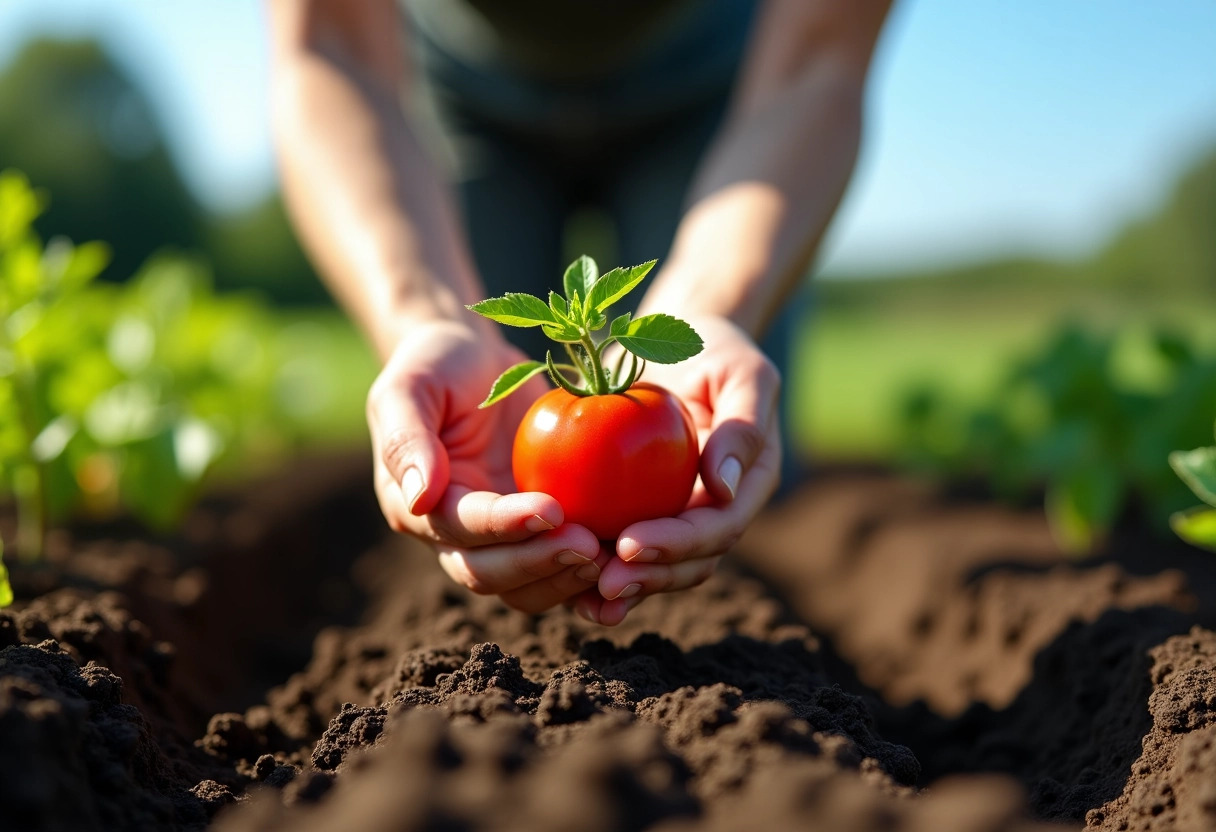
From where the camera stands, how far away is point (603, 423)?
182cm

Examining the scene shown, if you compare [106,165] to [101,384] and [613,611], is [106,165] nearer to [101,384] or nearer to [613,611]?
[101,384]

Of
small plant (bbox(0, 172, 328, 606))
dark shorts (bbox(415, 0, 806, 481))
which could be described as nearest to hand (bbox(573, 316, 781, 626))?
small plant (bbox(0, 172, 328, 606))

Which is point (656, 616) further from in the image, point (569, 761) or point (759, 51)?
point (759, 51)

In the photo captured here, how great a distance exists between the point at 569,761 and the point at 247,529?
404 centimetres

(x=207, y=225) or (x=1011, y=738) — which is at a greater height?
(x=207, y=225)

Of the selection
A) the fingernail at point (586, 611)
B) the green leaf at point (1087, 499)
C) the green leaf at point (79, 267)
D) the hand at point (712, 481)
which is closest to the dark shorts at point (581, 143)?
the green leaf at point (1087, 499)

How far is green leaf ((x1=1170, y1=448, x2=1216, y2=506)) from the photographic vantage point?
6.64 feet

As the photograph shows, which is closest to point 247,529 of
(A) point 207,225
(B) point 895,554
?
(B) point 895,554

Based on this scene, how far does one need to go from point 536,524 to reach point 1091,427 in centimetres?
289

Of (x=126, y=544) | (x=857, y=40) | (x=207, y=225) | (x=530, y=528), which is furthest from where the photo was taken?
(x=207, y=225)

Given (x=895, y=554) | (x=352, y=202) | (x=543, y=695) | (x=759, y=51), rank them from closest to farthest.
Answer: (x=543, y=695) → (x=352, y=202) → (x=759, y=51) → (x=895, y=554)

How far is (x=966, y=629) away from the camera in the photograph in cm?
324

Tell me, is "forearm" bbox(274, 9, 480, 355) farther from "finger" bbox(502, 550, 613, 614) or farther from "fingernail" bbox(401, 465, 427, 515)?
"finger" bbox(502, 550, 613, 614)

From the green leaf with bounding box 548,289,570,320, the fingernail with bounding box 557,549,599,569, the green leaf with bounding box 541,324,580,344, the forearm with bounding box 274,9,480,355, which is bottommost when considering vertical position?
the fingernail with bounding box 557,549,599,569
